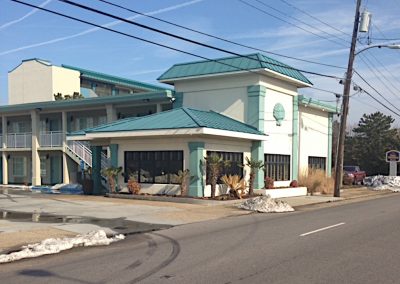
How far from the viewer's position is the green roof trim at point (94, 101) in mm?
28938

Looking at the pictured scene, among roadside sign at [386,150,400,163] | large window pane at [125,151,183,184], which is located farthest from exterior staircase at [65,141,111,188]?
roadside sign at [386,150,400,163]

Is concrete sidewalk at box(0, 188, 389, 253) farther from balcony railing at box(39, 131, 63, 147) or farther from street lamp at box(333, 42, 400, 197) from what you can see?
balcony railing at box(39, 131, 63, 147)

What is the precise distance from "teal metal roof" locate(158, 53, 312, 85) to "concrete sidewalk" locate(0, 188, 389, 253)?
25.6 ft

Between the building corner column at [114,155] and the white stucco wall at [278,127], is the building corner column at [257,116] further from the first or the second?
the building corner column at [114,155]

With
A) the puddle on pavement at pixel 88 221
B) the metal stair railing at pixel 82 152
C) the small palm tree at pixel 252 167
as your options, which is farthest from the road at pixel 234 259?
the metal stair railing at pixel 82 152

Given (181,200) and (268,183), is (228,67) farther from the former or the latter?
(181,200)

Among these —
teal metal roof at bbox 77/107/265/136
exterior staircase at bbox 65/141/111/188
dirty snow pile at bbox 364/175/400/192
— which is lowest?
dirty snow pile at bbox 364/175/400/192

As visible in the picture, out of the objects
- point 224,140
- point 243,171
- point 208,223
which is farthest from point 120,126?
point 208,223

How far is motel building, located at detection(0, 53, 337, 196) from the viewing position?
24.1 meters

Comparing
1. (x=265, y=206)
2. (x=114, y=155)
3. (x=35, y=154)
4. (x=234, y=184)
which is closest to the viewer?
(x=265, y=206)

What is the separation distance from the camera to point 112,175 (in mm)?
25234

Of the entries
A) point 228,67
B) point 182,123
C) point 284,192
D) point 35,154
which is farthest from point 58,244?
point 35,154

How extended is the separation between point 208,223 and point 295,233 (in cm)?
372

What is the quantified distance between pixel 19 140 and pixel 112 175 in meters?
14.0
